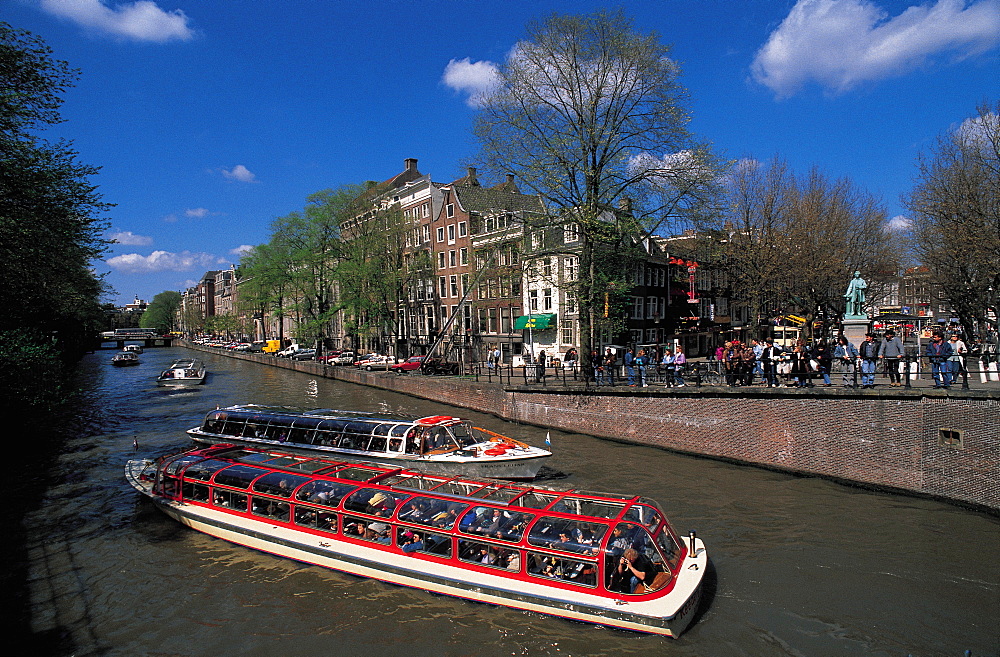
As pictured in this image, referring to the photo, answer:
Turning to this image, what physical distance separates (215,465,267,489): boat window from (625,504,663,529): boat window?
9020mm

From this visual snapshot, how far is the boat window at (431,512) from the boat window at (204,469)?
6.33m

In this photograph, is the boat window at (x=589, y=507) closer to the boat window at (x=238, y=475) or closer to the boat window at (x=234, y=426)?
the boat window at (x=238, y=475)

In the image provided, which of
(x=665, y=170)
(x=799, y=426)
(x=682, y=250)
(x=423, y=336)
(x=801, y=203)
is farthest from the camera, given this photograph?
(x=423, y=336)

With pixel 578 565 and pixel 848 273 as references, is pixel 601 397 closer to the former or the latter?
pixel 578 565

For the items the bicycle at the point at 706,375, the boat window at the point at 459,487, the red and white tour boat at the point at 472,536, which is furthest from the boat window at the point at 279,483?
the bicycle at the point at 706,375

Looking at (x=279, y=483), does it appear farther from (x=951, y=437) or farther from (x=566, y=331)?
(x=566, y=331)

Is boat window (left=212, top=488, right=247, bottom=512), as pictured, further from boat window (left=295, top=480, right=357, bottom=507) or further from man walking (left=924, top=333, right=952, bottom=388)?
man walking (left=924, top=333, right=952, bottom=388)

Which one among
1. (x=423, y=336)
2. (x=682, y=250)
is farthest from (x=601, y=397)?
(x=423, y=336)

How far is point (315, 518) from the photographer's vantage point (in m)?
12.0

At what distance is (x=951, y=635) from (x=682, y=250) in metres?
24.8

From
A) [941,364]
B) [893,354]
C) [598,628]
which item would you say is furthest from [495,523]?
[893,354]

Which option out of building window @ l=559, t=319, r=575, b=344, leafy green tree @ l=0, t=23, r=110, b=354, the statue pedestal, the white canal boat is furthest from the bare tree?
the white canal boat

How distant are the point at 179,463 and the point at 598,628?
12.1m

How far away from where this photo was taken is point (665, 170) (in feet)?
82.1
